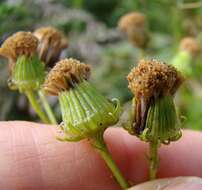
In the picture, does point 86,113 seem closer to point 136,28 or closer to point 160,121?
point 160,121

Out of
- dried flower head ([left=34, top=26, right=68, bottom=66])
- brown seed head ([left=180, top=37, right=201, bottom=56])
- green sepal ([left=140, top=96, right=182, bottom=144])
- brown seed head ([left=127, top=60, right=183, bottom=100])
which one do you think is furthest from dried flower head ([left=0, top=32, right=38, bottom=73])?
brown seed head ([left=180, top=37, right=201, bottom=56])

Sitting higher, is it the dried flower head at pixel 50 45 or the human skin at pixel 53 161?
the dried flower head at pixel 50 45

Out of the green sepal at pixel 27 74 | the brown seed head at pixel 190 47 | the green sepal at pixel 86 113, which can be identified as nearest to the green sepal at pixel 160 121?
the green sepal at pixel 86 113

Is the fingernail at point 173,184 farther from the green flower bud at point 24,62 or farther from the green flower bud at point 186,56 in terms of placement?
the green flower bud at point 186,56

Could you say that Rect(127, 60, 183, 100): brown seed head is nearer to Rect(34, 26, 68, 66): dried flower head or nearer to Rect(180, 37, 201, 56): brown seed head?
Rect(34, 26, 68, 66): dried flower head

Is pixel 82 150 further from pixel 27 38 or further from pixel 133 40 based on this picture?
pixel 133 40

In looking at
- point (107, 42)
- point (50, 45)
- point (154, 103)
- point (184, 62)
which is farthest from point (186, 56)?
point (154, 103)
